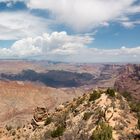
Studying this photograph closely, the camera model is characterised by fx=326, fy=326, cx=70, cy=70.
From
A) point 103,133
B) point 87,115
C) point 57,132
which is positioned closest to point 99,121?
point 87,115

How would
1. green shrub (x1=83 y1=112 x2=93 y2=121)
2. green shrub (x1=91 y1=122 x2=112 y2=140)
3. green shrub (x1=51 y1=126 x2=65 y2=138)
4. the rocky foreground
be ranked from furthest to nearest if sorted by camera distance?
green shrub (x1=51 y1=126 x2=65 y2=138), green shrub (x1=83 y1=112 x2=93 y2=121), the rocky foreground, green shrub (x1=91 y1=122 x2=112 y2=140)

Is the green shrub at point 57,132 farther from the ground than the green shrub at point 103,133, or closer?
closer

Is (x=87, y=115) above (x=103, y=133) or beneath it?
above

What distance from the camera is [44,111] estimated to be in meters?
57.1

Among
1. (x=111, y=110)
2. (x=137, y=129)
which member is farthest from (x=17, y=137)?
(x=137, y=129)

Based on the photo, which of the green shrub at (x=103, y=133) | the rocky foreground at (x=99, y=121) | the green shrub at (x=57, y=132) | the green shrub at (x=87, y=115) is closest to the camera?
the green shrub at (x=103, y=133)

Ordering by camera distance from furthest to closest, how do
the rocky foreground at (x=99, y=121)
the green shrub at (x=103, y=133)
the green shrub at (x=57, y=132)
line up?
the green shrub at (x=57, y=132) < the rocky foreground at (x=99, y=121) < the green shrub at (x=103, y=133)

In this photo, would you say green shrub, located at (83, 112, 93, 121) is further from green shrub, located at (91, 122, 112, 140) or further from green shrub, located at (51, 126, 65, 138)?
green shrub, located at (91, 122, 112, 140)

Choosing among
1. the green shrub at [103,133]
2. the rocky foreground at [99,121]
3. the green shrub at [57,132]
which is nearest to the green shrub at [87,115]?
the rocky foreground at [99,121]

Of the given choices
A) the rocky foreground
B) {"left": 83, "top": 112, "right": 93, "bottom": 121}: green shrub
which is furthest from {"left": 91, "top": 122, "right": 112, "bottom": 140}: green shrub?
{"left": 83, "top": 112, "right": 93, "bottom": 121}: green shrub

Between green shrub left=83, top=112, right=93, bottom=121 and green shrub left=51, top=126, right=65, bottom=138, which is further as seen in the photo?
green shrub left=51, top=126, right=65, bottom=138

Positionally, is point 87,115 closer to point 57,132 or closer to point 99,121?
point 99,121

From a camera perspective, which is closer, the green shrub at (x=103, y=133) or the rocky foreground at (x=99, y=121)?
the green shrub at (x=103, y=133)

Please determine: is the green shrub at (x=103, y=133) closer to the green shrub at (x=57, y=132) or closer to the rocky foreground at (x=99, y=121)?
the rocky foreground at (x=99, y=121)
